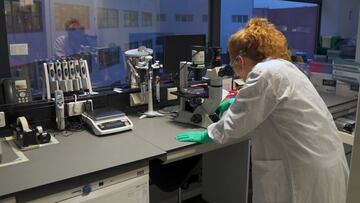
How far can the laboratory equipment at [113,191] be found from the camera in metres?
1.64

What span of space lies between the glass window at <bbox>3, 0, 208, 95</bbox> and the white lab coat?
1.31 meters

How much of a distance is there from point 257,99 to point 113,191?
2.79 feet

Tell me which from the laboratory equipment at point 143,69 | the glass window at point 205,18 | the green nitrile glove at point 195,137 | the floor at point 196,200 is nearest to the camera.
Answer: the green nitrile glove at point 195,137

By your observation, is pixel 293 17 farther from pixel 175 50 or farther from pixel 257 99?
pixel 257 99

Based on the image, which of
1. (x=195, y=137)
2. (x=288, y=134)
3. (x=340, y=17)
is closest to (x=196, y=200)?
(x=195, y=137)

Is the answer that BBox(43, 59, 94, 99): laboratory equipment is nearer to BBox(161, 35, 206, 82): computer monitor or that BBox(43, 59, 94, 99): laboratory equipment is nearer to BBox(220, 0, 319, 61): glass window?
BBox(161, 35, 206, 82): computer monitor

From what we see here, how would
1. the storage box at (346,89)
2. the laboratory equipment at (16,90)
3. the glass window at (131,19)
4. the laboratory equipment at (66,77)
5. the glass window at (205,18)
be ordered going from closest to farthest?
the laboratory equipment at (16,90) < the laboratory equipment at (66,77) < the storage box at (346,89) < the glass window at (205,18) < the glass window at (131,19)

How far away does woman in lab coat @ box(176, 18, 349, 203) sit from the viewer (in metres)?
1.63

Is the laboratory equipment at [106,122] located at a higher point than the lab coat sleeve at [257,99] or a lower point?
lower

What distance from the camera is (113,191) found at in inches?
69.4

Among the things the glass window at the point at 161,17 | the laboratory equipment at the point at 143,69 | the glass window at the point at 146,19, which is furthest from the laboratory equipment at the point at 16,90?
the glass window at the point at 161,17

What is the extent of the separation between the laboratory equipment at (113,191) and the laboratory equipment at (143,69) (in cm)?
77

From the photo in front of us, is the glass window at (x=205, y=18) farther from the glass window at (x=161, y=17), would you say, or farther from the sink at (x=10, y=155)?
the sink at (x=10, y=155)

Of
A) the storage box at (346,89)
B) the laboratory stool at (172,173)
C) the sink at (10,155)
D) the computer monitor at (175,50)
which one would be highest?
the computer monitor at (175,50)
